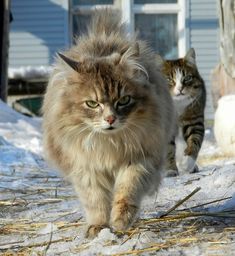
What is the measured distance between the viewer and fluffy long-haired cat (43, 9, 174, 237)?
386 cm

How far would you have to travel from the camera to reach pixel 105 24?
15.0ft

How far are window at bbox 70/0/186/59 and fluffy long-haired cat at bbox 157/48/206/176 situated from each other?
8176mm

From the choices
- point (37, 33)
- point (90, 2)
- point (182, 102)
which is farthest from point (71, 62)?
point (37, 33)

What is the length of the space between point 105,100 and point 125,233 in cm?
77

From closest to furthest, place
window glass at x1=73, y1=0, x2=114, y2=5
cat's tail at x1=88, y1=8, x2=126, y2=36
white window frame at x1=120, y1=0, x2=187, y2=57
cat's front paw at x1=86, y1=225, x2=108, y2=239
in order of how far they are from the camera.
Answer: cat's front paw at x1=86, y1=225, x2=108, y2=239, cat's tail at x1=88, y1=8, x2=126, y2=36, window glass at x1=73, y1=0, x2=114, y2=5, white window frame at x1=120, y1=0, x2=187, y2=57

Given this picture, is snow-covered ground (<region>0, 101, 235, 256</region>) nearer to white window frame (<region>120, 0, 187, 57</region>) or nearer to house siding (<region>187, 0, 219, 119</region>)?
white window frame (<region>120, 0, 187, 57</region>)

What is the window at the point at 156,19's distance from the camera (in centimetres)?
1522

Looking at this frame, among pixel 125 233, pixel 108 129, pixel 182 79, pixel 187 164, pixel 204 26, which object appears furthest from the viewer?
pixel 204 26

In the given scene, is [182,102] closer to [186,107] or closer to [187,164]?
[186,107]

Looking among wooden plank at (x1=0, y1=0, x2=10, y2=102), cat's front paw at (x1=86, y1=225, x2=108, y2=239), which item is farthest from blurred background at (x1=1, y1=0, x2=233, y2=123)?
cat's front paw at (x1=86, y1=225, x2=108, y2=239)

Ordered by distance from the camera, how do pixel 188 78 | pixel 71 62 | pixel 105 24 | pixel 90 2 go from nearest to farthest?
pixel 71 62, pixel 105 24, pixel 188 78, pixel 90 2

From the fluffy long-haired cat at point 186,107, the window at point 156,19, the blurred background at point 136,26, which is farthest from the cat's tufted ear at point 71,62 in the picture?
the window at point 156,19

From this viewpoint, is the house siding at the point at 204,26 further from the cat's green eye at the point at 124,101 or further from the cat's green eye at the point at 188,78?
the cat's green eye at the point at 124,101

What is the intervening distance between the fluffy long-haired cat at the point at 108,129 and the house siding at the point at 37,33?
37.8 feet
